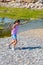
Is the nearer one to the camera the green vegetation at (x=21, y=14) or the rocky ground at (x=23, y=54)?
the rocky ground at (x=23, y=54)

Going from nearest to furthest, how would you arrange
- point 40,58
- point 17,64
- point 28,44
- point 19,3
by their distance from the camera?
1. point 17,64
2. point 40,58
3. point 28,44
4. point 19,3

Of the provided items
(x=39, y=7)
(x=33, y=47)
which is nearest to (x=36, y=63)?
(x=33, y=47)

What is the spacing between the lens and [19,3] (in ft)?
310

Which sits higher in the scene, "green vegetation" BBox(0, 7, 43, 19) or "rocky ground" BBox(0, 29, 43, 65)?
"rocky ground" BBox(0, 29, 43, 65)

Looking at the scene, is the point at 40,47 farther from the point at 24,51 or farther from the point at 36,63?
the point at 36,63

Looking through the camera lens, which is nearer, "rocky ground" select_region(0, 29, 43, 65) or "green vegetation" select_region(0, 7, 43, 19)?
"rocky ground" select_region(0, 29, 43, 65)

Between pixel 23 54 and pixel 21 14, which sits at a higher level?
pixel 23 54

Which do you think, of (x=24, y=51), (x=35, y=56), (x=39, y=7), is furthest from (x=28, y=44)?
(x=39, y=7)

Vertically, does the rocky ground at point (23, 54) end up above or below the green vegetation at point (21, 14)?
above

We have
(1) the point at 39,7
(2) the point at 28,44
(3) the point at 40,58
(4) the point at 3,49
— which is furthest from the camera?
(1) the point at 39,7

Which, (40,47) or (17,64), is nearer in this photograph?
(17,64)

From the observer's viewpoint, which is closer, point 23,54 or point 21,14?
point 23,54

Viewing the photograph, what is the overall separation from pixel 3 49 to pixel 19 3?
7438cm

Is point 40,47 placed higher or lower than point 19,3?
higher
